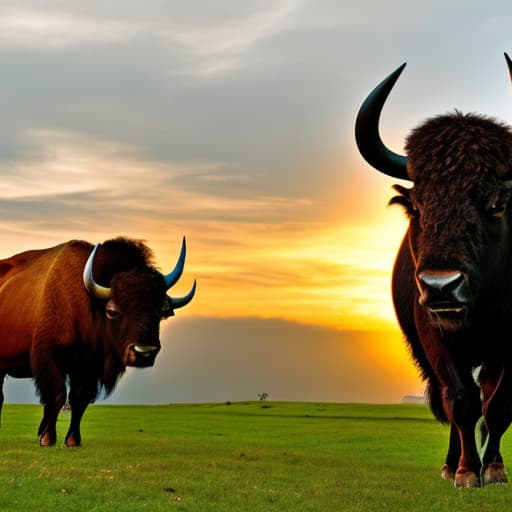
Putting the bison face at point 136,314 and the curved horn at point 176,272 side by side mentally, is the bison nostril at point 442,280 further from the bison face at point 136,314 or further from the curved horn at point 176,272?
the curved horn at point 176,272

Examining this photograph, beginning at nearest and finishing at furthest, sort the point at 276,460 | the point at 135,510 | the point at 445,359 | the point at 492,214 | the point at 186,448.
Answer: the point at 135,510
the point at 492,214
the point at 445,359
the point at 276,460
the point at 186,448

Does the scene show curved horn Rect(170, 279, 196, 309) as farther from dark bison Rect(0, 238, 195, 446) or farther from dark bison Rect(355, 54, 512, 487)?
dark bison Rect(355, 54, 512, 487)

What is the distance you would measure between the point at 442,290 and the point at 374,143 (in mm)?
2145

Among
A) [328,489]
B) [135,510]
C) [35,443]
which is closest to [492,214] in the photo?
[328,489]

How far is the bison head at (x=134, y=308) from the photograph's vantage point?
45.0ft

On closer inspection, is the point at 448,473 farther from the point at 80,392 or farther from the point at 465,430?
the point at 80,392

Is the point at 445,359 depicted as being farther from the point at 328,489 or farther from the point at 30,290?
the point at 30,290

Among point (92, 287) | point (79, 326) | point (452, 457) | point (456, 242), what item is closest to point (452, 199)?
point (456, 242)

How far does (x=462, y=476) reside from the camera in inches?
359

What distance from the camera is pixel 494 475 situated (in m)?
9.49

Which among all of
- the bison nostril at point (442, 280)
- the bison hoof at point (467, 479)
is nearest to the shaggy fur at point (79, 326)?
the bison hoof at point (467, 479)

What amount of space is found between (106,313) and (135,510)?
7.13m

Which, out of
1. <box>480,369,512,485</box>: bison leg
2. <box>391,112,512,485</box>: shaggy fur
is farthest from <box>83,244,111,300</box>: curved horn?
<box>480,369,512,485</box>: bison leg

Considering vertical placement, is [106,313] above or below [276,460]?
above
